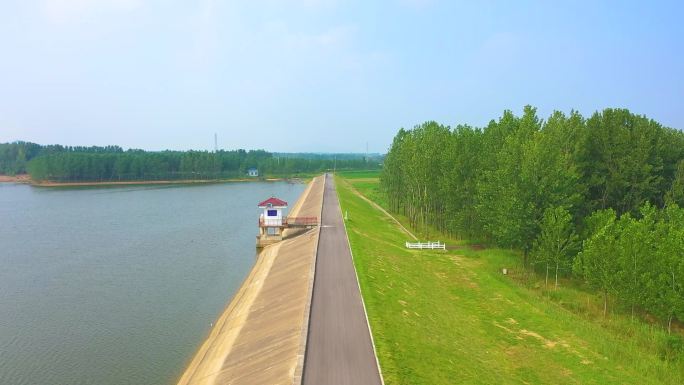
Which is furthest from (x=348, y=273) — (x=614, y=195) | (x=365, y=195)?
(x=365, y=195)

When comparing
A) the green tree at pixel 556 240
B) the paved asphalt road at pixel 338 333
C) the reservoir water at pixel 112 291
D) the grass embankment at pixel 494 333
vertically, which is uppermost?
the green tree at pixel 556 240

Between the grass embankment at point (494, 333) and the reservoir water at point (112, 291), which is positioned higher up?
the grass embankment at point (494, 333)

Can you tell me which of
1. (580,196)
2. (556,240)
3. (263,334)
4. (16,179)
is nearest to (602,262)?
(556,240)

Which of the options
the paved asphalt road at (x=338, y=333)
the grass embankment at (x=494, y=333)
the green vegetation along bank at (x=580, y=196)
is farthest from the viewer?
the green vegetation along bank at (x=580, y=196)

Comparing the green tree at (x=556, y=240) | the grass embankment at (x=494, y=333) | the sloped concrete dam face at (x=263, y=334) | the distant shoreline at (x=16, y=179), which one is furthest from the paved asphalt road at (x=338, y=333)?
the distant shoreline at (x=16, y=179)

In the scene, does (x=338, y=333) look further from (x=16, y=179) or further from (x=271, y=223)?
(x=16, y=179)

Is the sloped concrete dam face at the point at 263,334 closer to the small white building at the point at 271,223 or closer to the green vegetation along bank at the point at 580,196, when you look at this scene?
the small white building at the point at 271,223

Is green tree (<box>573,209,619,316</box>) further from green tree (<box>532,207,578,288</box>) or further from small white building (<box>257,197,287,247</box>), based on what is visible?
small white building (<box>257,197,287,247</box>)

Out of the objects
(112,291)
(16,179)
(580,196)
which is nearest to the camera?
(112,291)
